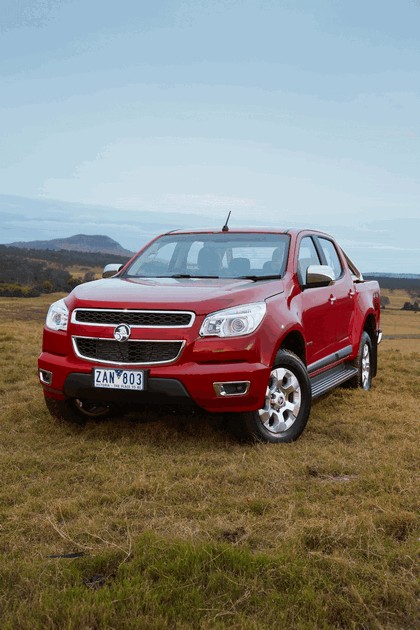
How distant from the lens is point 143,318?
4750 millimetres

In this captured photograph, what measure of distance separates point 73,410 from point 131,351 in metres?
1.08

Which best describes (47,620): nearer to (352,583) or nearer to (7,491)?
(352,583)

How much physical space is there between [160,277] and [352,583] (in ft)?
12.1

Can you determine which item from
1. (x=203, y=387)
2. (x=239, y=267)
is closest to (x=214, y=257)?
(x=239, y=267)

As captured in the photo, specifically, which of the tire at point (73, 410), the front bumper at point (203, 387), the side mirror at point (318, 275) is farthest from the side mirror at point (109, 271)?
the side mirror at point (318, 275)

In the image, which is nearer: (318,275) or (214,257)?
(318,275)

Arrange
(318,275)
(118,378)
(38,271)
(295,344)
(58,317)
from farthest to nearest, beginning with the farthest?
(38,271) < (318,275) < (295,344) < (58,317) < (118,378)

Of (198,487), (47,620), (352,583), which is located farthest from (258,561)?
(198,487)

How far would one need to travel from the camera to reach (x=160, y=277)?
5.90 m

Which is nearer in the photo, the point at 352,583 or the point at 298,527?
the point at 352,583

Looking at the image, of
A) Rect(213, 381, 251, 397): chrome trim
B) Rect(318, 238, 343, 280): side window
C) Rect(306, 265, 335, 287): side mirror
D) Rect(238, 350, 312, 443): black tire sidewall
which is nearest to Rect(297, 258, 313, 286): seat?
Rect(306, 265, 335, 287): side mirror

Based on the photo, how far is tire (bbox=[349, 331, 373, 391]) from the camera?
7.41 metres

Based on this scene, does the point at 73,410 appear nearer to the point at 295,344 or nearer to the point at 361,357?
the point at 295,344

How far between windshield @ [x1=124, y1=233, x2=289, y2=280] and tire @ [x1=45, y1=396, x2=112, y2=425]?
1297 millimetres
